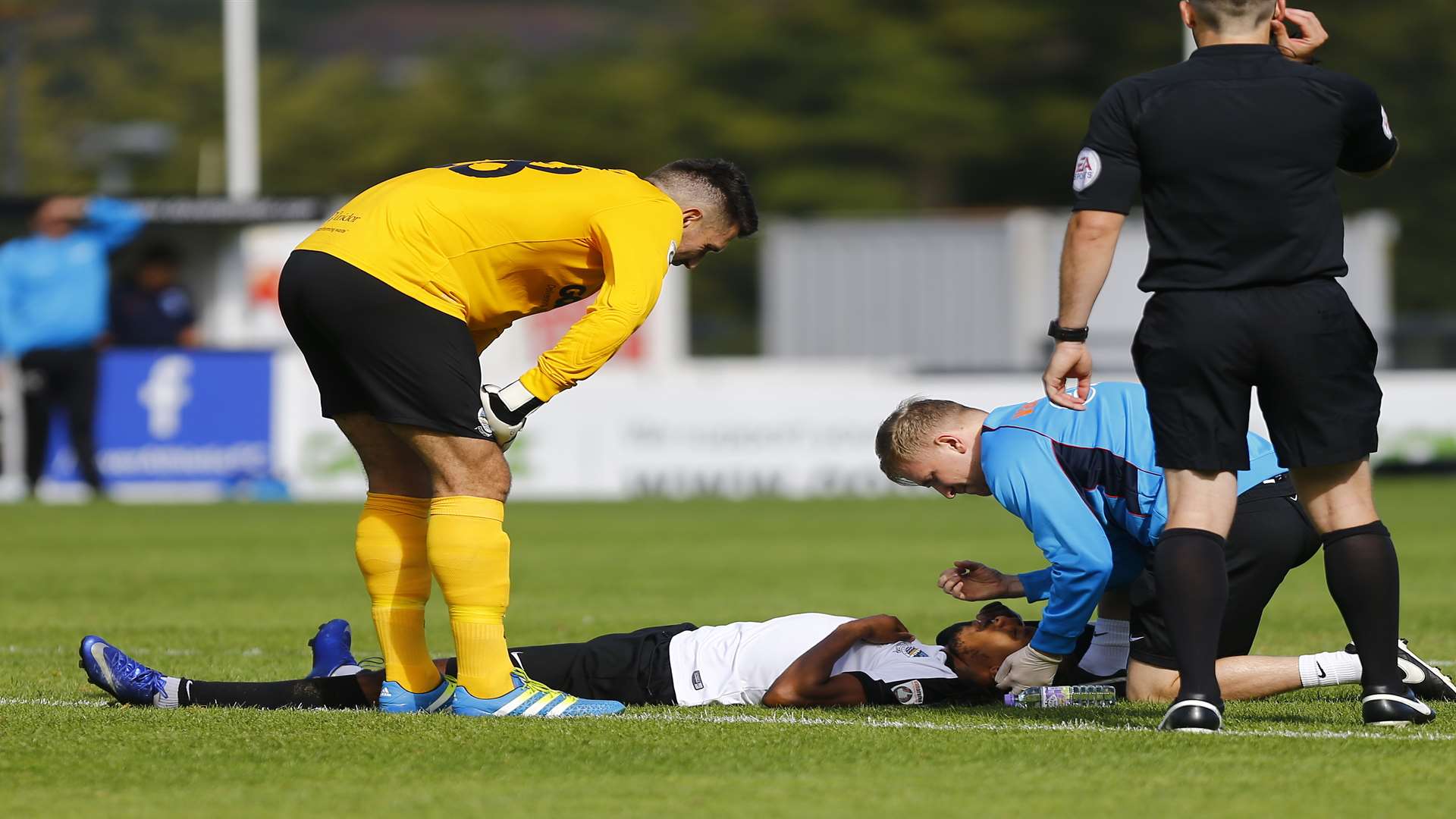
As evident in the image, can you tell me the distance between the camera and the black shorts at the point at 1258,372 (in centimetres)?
510

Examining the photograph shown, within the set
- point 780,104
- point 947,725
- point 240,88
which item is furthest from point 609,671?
point 780,104

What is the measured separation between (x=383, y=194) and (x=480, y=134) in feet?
187

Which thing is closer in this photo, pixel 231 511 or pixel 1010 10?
pixel 231 511

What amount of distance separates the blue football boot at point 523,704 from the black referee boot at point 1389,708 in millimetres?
2007

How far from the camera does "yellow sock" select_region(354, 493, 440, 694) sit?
595 centimetres

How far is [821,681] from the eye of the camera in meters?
6.04

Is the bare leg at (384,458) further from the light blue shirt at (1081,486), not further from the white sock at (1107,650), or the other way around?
the white sock at (1107,650)

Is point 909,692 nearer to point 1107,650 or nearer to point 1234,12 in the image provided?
point 1107,650

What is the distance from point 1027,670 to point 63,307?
13.0 meters

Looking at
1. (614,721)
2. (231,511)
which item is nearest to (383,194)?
(614,721)

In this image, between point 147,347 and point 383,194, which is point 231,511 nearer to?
point 147,347

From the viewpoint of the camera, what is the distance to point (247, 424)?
18000 millimetres

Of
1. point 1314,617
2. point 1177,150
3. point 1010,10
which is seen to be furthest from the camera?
point 1010,10

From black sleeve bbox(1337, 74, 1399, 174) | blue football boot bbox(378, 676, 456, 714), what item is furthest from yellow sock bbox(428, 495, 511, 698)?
black sleeve bbox(1337, 74, 1399, 174)
